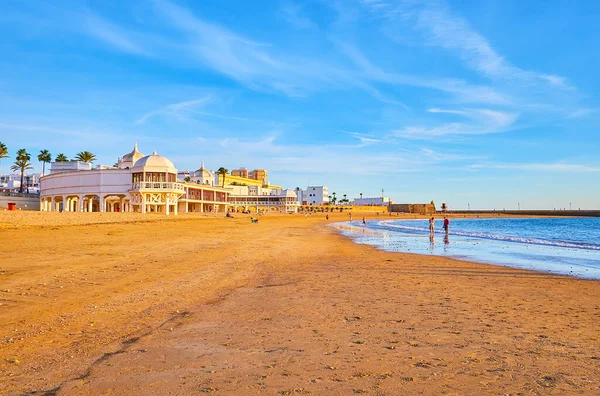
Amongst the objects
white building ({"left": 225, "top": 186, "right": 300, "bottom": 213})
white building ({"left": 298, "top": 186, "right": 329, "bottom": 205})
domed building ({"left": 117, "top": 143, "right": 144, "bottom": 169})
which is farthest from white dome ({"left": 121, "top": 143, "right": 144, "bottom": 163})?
white building ({"left": 298, "top": 186, "right": 329, "bottom": 205})

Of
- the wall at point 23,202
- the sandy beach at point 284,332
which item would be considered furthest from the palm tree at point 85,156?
the sandy beach at point 284,332

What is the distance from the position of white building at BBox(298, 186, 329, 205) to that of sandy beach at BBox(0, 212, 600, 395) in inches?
7098

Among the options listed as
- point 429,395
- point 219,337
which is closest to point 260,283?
point 219,337

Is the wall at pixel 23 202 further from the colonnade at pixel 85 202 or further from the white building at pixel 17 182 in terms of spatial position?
the white building at pixel 17 182

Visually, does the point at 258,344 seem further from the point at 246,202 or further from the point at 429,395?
the point at 246,202

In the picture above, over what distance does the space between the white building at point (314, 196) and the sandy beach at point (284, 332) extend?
180 meters

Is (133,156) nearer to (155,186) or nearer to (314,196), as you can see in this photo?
(155,186)

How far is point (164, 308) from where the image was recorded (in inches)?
336

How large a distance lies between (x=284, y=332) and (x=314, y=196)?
18940cm

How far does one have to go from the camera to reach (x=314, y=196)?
643 ft

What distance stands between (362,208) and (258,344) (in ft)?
643

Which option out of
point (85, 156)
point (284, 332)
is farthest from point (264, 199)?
point (284, 332)

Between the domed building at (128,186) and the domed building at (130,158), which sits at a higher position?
the domed building at (130,158)

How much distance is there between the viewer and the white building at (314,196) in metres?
194
